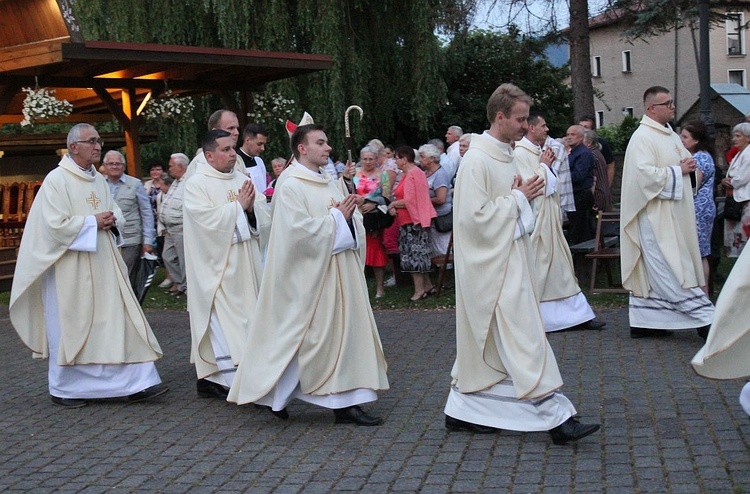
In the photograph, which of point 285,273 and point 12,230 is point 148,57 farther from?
point 285,273

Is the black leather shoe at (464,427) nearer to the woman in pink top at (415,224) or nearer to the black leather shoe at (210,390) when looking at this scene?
the black leather shoe at (210,390)

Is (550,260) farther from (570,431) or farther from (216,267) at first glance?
(570,431)

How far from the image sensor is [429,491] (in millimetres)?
5328

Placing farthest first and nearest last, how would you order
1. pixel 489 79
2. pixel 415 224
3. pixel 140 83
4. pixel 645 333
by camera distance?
1. pixel 489 79
2. pixel 140 83
3. pixel 415 224
4. pixel 645 333

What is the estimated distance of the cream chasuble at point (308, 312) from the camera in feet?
22.2

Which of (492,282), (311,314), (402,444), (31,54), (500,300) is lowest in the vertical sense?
(402,444)

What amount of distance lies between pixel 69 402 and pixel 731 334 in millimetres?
5138

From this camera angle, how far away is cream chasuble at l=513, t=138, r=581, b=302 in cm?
980

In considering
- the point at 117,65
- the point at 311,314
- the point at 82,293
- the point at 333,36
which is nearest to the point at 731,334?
the point at 311,314

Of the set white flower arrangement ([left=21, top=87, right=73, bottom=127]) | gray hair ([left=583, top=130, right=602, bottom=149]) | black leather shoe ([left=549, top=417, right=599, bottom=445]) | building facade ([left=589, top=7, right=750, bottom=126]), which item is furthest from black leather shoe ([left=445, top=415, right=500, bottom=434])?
building facade ([left=589, top=7, right=750, bottom=126])

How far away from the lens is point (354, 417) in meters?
6.77

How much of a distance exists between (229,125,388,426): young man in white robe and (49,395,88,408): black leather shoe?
1.73 metres

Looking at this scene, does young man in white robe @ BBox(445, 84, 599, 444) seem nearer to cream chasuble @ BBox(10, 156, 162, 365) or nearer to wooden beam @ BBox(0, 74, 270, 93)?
cream chasuble @ BBox(10, 156, 162, 365)

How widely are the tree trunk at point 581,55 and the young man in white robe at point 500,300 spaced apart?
45.3 feet
